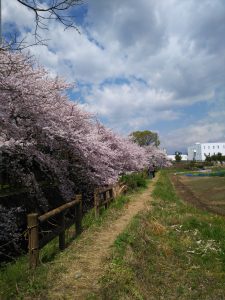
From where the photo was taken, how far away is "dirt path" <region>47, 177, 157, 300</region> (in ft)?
18.2

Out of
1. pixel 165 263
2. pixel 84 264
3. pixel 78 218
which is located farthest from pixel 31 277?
pixel 165 263

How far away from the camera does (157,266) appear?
824cm

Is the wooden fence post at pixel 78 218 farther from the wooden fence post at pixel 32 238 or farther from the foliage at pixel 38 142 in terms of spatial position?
the wooden fence post at pixel 32 238

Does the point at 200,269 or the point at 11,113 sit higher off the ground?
the point at 11,113

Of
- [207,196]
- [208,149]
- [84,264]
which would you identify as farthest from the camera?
[208,149]

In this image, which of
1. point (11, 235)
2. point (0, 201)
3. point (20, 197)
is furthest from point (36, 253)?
point (20, 197)

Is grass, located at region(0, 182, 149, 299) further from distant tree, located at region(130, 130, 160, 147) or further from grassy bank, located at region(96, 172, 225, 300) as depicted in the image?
distant tree, located at region(130, 130, 160, 147)

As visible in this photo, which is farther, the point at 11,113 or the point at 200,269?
the point at 11,113

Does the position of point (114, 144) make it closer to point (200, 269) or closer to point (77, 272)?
point (200, 269)

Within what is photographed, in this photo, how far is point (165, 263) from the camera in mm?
8680

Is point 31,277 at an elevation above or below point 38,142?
below

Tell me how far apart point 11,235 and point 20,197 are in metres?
2.10

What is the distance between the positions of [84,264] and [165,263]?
109 inches

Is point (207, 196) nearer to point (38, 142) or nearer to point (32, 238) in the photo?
point (38, 142)
